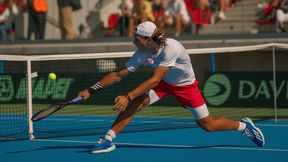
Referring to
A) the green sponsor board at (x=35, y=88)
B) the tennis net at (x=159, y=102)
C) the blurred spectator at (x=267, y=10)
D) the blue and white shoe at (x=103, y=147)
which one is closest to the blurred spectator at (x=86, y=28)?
the blurred spectator at (x=267, y=10)

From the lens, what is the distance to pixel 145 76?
18641 millimetres

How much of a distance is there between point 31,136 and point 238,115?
17.4 feet

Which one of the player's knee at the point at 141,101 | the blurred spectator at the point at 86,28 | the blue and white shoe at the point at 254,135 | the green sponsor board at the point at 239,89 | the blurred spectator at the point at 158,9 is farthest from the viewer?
the blurred spectator at the point at 86,28

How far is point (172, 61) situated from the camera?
10.7 metres

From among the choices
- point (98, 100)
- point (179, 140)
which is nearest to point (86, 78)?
point (98, 100)

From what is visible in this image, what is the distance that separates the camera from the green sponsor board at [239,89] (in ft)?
58.5

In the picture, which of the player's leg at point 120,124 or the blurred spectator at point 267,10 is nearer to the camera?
the player's leg at point 120,124

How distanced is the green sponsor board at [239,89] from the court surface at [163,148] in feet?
13.1

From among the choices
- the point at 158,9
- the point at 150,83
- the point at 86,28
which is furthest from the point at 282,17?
the point at 150,83

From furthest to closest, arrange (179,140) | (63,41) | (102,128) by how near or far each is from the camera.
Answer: (63,41), (102,128), (179,140)

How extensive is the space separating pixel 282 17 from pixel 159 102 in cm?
526

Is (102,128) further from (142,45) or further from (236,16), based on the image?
(236,16)

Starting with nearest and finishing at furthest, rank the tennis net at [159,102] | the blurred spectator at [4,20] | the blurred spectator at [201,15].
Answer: the tennis net at [159,102], the blurred spectator at [201,15], the blurred spectator at [4,20]

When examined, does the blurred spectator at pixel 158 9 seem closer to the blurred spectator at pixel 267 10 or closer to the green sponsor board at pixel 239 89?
the blurred spectator at pixel 267 10
